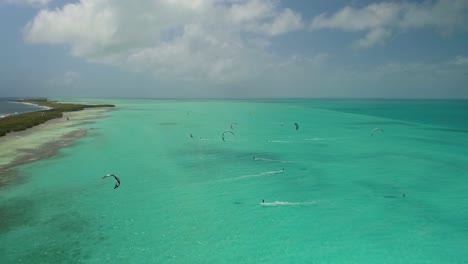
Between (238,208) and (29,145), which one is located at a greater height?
(29,145)

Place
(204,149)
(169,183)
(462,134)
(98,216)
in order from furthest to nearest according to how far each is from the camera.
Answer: (462,134) < (204,149) < (169,183) < (98,216)

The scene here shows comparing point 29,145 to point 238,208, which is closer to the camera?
point 238,208

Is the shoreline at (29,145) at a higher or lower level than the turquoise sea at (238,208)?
higher

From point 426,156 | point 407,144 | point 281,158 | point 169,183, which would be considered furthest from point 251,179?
point 407,144

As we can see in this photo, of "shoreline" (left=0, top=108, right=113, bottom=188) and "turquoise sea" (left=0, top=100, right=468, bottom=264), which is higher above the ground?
"shoreline" (left=0, top=108, right=113, bottom=188)

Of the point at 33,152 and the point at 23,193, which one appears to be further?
the point at 33,152

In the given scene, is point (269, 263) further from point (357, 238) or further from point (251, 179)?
point (251, 179)

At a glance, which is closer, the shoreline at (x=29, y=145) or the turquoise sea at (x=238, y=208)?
the turquoise sea at (x=238, y=208)

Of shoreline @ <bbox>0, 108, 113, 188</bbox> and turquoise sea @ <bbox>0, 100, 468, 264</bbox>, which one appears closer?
turquoise sea @ <bbox>0, 100, 468, 264</bbox>
